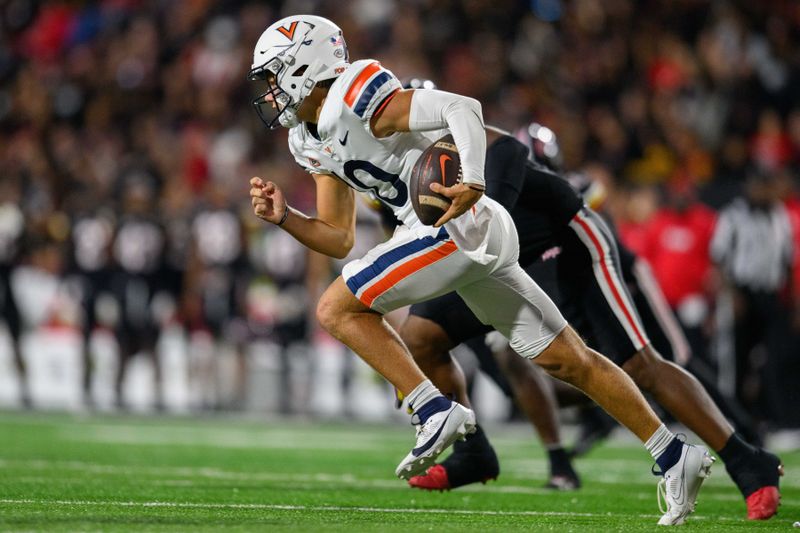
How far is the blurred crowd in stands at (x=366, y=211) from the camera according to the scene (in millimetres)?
9977

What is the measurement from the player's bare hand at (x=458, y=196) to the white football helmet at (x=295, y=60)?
0.70 meters

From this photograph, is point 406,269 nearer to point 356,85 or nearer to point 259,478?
point 356,85

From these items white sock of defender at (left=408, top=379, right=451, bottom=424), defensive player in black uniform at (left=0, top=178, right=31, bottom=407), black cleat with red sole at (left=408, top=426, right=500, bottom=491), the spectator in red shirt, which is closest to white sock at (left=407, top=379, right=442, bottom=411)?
white sock of defender at (left=408, top=379, right=451, bottom=424)

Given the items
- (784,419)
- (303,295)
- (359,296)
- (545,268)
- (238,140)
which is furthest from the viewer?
(238,140)

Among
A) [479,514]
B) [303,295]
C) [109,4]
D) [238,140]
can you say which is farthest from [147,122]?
[479,514]

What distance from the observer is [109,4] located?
16.1 meters

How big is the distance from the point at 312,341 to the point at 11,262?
2.89 meters

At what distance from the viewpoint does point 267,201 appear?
4258mm

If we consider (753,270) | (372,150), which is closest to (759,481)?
(372,150)

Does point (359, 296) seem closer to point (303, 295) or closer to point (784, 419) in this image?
point (784, 419)

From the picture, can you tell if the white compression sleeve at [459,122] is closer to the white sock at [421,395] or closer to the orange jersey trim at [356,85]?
the orange jersey trim at [356,85]

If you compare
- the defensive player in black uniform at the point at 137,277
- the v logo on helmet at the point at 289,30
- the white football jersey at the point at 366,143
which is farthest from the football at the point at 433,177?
the defensive player in black uniform at the point at 137,277

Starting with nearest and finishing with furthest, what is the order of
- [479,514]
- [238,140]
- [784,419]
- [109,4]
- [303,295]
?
1. [479,514]
2. [784,419]
3. [303,295]
4. [238,140]
5. [109,4]

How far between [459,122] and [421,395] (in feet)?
2.80
